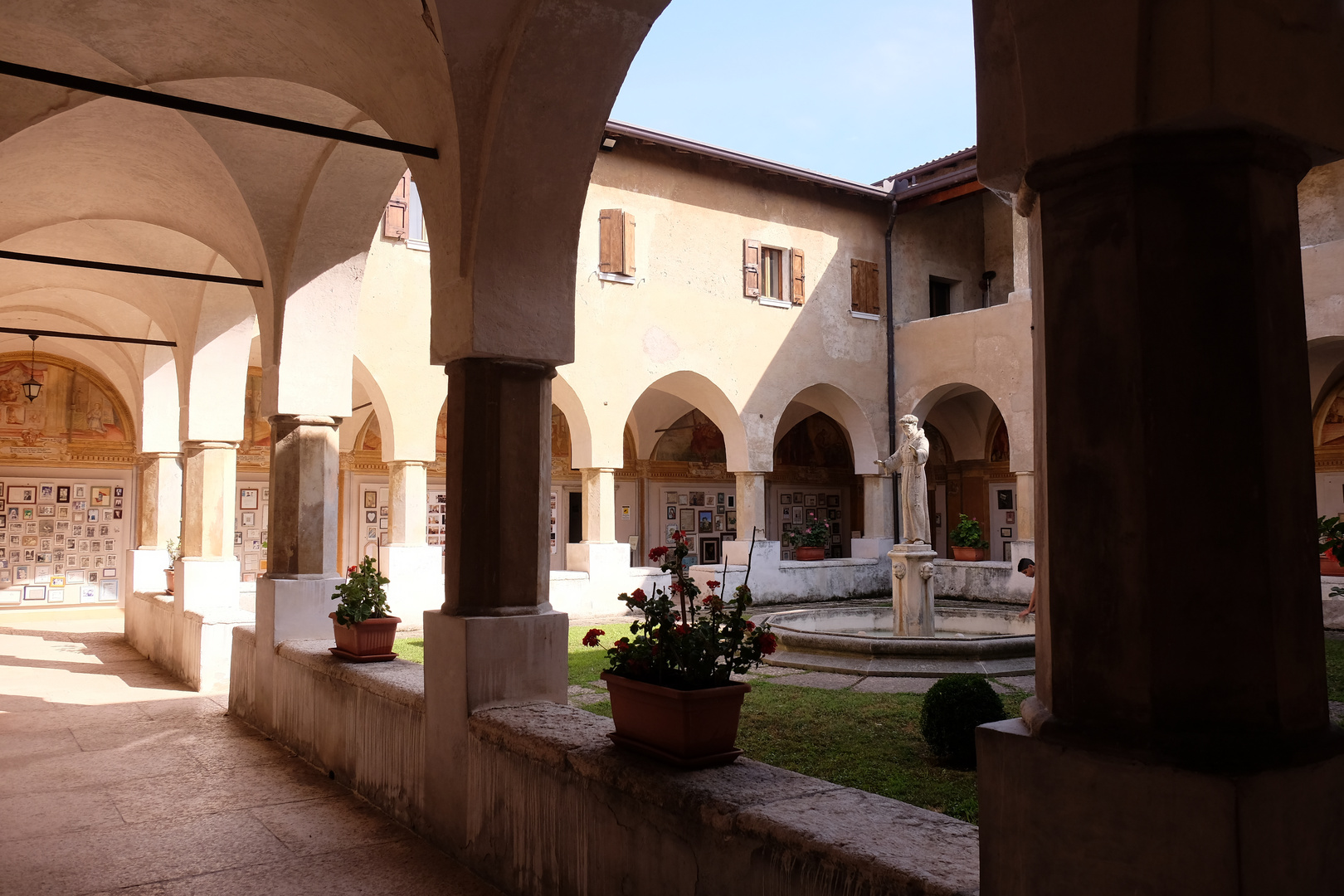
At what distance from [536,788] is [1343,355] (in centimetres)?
1623

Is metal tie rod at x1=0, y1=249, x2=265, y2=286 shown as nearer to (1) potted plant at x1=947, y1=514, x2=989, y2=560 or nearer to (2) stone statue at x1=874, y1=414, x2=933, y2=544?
(2) stone statue at x1=874, y1=414, x2=933, y2=544

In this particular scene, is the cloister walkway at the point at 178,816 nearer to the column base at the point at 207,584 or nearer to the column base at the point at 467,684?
the column base at the point at 467,684

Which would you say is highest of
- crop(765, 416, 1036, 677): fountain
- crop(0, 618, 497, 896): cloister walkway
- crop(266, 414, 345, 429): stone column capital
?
crop(266, 414, 345, 429): stone column capital

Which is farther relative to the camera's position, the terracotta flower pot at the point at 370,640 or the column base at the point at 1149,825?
the terracotta flower pot at the point at 370,640

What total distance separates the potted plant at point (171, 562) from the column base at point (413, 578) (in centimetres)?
257

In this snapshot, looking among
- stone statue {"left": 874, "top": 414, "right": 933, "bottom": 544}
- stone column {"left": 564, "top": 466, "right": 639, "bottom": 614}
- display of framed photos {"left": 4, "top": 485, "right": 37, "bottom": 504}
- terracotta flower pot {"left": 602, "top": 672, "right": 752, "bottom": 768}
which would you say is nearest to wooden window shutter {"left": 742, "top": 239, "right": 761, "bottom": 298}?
stone column {"left": 564, "top": 466, "right": 639, "bottom": 614}

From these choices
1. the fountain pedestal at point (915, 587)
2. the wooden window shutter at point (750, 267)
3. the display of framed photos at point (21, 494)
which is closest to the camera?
the fountain pedestal at point (915, 587)

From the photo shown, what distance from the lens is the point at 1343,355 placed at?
15.3m

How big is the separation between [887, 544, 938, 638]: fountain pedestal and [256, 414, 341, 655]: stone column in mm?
6371

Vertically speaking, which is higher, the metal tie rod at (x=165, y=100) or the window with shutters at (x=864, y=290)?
the window with shutters at (x=864, y=290)

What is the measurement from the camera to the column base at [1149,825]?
1.52 m

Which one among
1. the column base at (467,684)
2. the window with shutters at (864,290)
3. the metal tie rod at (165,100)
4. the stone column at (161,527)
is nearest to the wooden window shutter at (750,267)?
the window with shutters at (864,290)

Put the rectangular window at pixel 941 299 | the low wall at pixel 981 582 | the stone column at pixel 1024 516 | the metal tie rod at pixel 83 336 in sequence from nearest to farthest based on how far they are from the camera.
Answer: the metal tie rod at pixel 83 336 < the low wall at pixel 981 582 < the stone column at pixel 1024 516 < the rectangular window at pixel 941 299

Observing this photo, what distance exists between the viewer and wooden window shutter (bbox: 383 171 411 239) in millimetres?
13633
